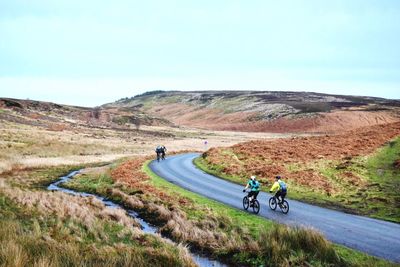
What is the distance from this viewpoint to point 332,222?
2181 cm

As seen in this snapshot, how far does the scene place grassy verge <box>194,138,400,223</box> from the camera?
85.0ft

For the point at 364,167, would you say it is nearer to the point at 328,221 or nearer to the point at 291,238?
the point at 328,221

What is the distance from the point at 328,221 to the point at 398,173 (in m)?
15.3

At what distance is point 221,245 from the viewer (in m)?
17.6

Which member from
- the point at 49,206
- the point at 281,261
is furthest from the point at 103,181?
the point at 281,261

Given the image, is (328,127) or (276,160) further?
(328,127)

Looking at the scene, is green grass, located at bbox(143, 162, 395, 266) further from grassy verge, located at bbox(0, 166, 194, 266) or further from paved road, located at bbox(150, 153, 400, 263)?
grassy verge, located at bbox(0, 166, 194, 266)

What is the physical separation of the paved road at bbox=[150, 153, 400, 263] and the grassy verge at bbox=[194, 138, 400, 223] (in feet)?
5.62

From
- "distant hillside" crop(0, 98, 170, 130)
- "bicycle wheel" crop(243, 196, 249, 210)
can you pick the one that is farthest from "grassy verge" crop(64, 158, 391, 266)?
"distant hillside" crop(0, 98, 170, 130)

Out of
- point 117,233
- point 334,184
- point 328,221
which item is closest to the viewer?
point 117,233

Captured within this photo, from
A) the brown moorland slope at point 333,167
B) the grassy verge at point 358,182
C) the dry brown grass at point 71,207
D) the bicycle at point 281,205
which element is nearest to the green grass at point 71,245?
the dry brown grass at point 71,207

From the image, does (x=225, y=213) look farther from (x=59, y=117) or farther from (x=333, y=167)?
(x=59, y=117)

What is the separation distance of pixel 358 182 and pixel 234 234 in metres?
17.0

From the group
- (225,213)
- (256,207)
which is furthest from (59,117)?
(225,213)
